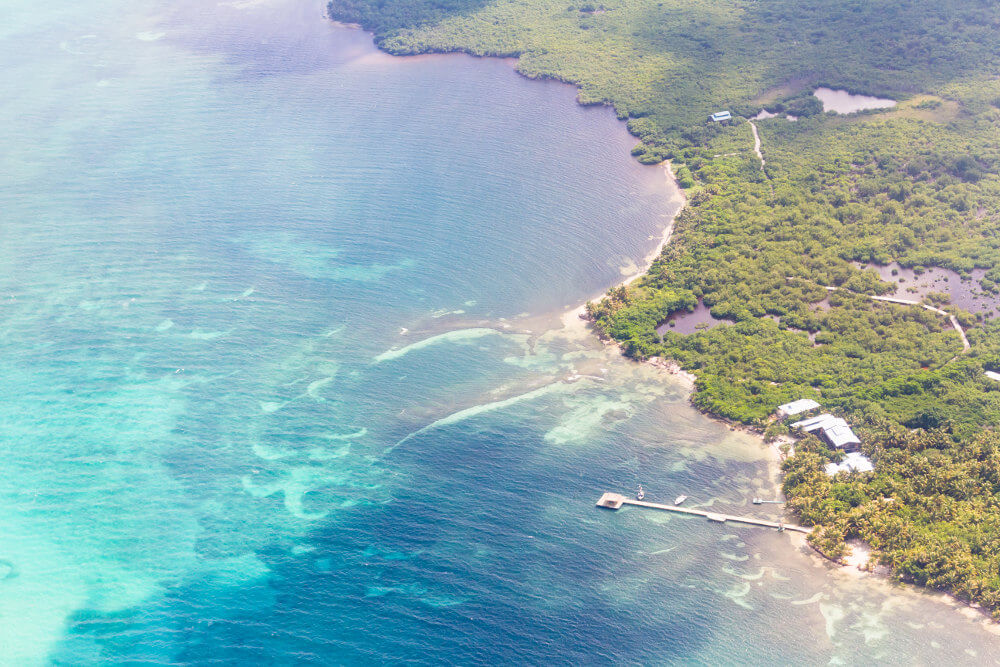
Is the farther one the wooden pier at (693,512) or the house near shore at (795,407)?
the house near shore at (795,407)

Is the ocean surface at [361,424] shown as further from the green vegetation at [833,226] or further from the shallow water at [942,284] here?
the shallow water at [942,284]

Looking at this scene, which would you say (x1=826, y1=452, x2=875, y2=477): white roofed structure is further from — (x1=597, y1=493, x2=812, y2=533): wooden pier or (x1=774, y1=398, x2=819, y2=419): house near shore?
(x1=597, y1=493, x2=812, y2=533): wooden pier

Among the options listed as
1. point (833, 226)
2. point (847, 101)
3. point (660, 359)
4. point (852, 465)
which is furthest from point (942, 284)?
point (847, 101)

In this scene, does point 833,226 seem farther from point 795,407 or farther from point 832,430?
point 832,430

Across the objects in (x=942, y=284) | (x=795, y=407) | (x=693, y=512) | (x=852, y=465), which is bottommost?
(x=693, y=512)

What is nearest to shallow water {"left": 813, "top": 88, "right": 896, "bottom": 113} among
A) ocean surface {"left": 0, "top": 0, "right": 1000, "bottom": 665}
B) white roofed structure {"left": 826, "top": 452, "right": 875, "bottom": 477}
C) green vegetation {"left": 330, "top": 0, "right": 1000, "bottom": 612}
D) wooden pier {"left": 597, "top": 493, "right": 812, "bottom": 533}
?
green vegetation {"left": 330, "top": 0, "right": 1000, "bottom": 612}

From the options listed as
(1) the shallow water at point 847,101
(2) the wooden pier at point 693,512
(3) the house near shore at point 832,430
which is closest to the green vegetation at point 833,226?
(3) the house near shore at point 832,430
